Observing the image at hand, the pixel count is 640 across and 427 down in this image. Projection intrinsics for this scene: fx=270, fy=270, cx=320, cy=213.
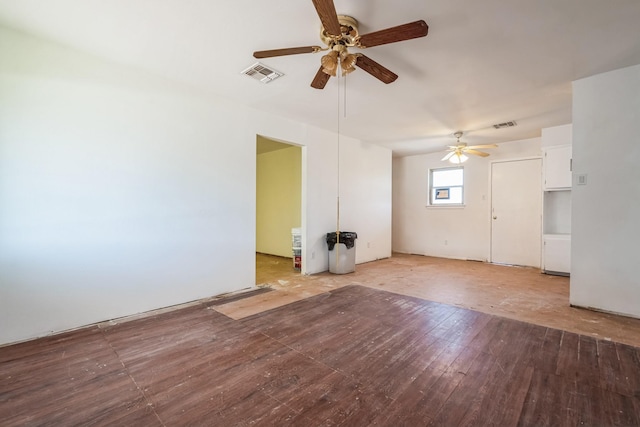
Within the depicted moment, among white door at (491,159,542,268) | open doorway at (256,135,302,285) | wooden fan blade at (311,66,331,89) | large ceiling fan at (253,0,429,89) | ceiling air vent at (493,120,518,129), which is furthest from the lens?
open doorway at (256,135,302,285)

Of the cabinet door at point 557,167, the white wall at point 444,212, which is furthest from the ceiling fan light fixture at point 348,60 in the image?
the white wall at point 444,212

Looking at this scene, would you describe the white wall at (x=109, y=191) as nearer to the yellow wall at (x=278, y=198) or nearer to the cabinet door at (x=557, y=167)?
the yellow wall at (x=278, y=198)

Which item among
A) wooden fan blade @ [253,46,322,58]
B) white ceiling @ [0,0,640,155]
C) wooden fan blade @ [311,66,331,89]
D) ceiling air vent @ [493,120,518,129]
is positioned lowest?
wooden fan blade @ [311,66,331,89]

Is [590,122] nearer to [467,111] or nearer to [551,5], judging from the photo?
[467,111]

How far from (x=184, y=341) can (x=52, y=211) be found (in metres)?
1.75

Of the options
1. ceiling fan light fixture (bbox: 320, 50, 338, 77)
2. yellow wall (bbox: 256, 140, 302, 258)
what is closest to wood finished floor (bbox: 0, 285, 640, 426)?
ceiling fan light fixture (bbox: 320, 50, 338, 77)

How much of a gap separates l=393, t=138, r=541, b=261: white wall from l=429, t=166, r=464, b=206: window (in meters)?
0.14

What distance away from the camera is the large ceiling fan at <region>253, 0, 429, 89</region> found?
A: 1.82m

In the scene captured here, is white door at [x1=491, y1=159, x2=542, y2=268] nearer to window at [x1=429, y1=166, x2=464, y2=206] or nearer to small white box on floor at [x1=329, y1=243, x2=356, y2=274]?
window at [x1=429, y1=166, x2=464, y2=206]

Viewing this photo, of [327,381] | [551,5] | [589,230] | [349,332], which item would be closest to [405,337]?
[349,332]

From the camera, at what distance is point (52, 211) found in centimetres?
254

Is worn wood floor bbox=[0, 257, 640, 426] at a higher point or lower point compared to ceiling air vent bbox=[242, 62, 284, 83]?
lower

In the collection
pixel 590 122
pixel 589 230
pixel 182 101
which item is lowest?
pixel 589 230

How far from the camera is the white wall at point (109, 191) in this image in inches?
94.6
